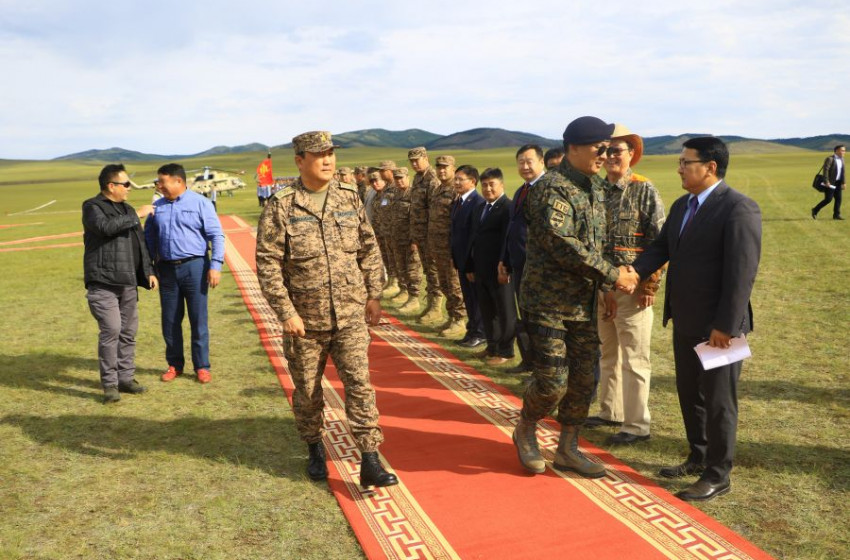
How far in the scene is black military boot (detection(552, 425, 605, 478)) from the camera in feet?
13.0

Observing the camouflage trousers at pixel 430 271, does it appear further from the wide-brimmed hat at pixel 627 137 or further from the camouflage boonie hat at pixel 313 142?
the camouflage boonie hat at pixel 313 142

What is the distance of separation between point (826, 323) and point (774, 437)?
4.01 m

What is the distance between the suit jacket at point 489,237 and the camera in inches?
254

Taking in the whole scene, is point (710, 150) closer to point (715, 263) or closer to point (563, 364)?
point (715, 263)

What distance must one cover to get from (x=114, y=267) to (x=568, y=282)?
4.36 meters

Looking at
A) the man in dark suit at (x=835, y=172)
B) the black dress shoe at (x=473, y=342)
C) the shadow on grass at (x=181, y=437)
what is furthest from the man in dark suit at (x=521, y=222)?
the man in dark suit at (x=835, y=172)

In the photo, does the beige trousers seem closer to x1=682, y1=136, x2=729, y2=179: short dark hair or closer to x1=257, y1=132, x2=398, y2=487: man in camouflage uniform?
x1=682, y1=136, x2=729, y2=179: short dark hair

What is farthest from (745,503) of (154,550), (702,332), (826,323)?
(826,323)

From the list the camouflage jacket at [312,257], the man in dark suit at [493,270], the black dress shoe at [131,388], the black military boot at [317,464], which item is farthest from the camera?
the man in dark suit at [493,270]

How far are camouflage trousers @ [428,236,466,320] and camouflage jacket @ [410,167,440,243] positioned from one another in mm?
678

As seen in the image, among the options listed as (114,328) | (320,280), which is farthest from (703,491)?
(114,328)

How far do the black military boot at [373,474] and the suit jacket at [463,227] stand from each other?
3.39m

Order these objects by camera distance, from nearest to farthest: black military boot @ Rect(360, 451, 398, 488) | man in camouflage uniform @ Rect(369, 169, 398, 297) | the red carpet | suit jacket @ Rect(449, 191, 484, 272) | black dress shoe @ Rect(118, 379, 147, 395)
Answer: the red carpet → black military boot @ Rect(360, 451, 398, 488) → black dress shoe @ Rect(118, 379, 147, 395) → suit jacket @ Rect(449, 191, 484, 272) → man in camouflage uniform @ Rect(369, 169, 398, 297)

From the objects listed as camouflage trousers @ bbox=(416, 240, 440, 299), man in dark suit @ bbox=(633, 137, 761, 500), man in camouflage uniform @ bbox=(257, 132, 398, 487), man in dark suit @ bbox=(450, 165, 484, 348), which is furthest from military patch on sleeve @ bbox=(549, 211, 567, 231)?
camouflage trousers @ bbox=(416, 240, 440, 299)
